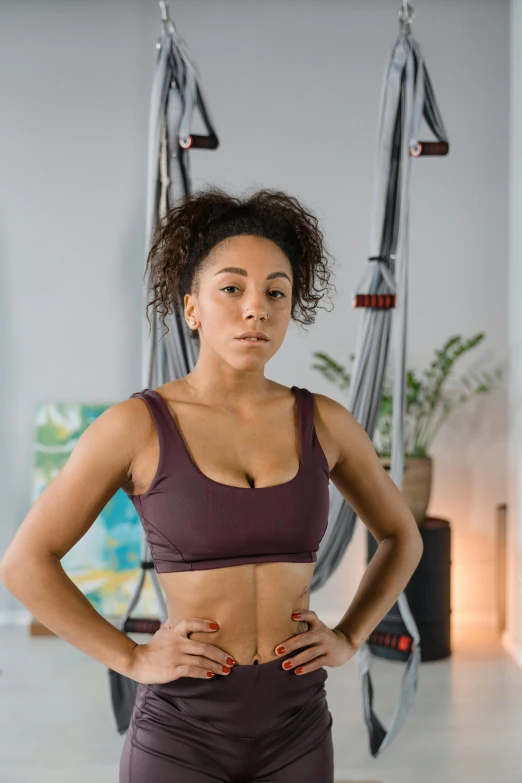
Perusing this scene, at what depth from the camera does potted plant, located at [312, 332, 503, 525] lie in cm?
406

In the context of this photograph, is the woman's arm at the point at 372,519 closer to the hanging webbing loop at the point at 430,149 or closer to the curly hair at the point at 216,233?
the curly hair at the point at 216,233

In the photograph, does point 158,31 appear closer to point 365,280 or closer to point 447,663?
point 365,280

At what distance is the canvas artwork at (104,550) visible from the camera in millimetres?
4520

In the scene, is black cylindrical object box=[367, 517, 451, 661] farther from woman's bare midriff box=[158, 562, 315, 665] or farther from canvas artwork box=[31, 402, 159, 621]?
woman's bare midriff box=[158, 562, 315, 665]

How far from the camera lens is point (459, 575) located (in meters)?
4.62

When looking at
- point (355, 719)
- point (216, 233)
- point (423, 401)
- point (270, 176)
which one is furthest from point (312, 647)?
point (270, 176)

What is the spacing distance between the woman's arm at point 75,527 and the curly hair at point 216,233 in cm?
24

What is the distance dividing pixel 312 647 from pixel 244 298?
56cm

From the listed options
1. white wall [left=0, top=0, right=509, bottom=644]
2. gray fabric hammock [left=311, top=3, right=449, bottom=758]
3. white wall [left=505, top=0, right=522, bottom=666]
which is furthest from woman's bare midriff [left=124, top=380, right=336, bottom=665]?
white wall [left=0, top=0, right=509, bottom=644]

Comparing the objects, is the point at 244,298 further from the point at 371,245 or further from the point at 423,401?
the point at 423,401

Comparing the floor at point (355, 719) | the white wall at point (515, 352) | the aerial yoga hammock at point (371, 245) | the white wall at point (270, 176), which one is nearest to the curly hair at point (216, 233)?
the aerial yoga hammock at point (371, 245)

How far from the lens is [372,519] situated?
1.59 meters

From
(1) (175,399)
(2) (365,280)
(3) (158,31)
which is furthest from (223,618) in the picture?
(3) (158,31)

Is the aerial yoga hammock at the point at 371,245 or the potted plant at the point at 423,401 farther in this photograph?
the potted plant at the point at 423,401
